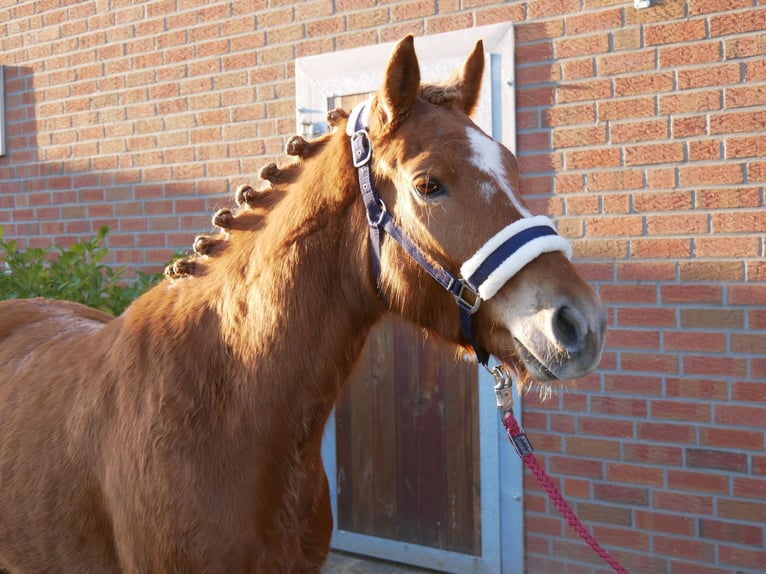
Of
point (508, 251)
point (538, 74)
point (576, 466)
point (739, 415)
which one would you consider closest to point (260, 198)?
point (508, 251)

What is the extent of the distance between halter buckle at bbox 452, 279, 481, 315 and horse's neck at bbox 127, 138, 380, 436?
0.27 m

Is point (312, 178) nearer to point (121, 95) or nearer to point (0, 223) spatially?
point (121, 95)

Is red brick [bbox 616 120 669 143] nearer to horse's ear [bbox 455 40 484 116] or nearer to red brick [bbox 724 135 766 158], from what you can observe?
red brick [bbox 724 135 766 158]

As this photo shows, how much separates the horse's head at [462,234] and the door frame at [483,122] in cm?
170

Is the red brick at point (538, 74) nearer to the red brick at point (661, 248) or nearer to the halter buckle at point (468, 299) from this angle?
the red brick at point (661, 248)

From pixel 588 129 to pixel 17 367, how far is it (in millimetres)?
2691

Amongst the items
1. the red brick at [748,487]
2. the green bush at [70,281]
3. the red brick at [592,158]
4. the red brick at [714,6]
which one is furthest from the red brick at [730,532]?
the green bush at [70,281]

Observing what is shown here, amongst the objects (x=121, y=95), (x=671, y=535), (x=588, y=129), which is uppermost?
(x=121, y=95)

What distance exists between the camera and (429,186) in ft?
5.83

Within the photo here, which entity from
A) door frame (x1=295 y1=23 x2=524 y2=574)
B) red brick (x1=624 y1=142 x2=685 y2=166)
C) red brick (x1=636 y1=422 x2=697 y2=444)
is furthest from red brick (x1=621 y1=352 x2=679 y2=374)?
red brick (x1=624 y1=142 x2=685 y2=166)

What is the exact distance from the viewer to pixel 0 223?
571 cm

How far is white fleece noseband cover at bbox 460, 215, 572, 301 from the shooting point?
5.45 ft

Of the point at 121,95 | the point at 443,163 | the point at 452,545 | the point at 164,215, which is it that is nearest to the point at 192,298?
the point at 443,163

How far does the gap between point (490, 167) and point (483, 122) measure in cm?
200
